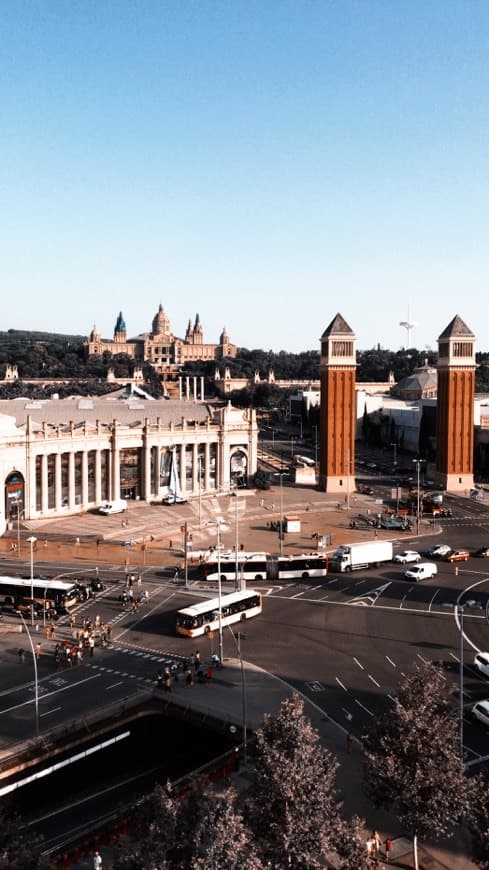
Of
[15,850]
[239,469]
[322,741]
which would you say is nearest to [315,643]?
[322,741]

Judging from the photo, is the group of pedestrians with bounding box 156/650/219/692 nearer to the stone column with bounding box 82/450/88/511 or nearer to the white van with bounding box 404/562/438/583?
the white van with bounding box 404/562/438/583

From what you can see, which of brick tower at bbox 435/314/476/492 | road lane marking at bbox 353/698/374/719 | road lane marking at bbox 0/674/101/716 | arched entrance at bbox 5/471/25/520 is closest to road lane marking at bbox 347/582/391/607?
road lane marking at bbox 353/698/374/719

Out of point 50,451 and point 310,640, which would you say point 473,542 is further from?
point 50,451

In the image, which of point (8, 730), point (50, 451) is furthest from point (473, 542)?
point (8, 730)

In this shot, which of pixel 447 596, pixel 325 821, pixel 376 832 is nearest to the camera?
pixel 325 821

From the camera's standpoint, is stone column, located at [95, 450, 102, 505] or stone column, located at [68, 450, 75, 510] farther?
stone column, located at [95, 450, 102, 505]
